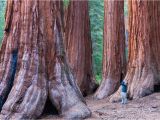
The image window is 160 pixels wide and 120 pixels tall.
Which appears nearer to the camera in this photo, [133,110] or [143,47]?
[133,110]

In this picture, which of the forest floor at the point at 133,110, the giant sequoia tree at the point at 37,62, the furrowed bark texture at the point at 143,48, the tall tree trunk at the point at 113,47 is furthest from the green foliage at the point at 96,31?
the giant sequoia tree at the point at 37,62

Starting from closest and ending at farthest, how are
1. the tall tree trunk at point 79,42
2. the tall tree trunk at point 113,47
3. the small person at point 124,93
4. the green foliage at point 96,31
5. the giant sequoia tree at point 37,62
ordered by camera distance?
the giant sequoia tree at point 37,62
the small person at point 124,93
the tall tree trunk at point 113,47
the tall tree trunk at point 79,42
the green foliage at point 96,31

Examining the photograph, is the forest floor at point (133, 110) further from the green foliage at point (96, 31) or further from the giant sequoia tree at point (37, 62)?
the green foliage at point (96, 31)

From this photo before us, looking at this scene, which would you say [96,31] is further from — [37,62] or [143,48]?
[37,62]

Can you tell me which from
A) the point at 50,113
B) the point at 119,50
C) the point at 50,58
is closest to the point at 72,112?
the point at 50,113

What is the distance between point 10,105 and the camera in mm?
7457

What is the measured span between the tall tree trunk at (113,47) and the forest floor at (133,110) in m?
2.95

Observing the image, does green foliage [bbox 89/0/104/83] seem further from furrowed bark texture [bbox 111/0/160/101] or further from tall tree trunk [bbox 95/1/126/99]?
furrowed bark texture [bbox 111/0/160/101]

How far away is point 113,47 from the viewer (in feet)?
47.4

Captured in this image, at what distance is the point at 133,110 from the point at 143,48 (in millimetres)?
2782

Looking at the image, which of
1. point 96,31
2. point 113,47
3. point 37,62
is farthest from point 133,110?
point 96,31

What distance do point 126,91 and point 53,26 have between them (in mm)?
4214

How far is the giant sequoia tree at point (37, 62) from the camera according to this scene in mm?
7664

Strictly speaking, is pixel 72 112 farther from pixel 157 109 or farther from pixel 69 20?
pixel 69 20
